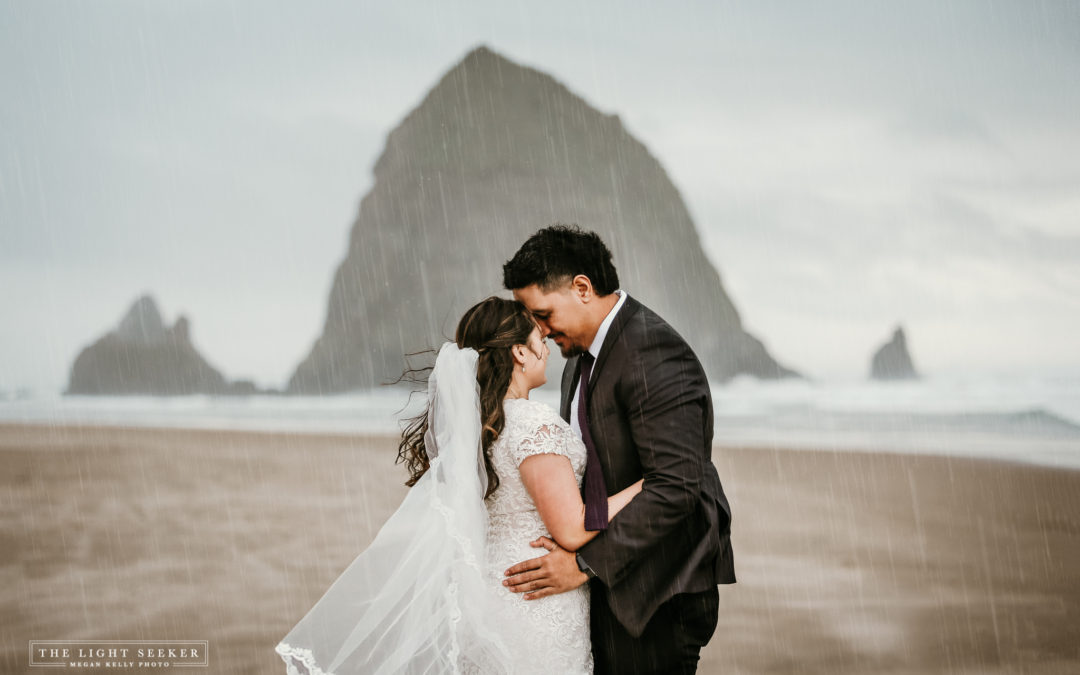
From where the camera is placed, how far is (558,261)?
124 inches

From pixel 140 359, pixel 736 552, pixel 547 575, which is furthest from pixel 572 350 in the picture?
pixel 140 359

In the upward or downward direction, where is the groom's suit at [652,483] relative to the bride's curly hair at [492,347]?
downward

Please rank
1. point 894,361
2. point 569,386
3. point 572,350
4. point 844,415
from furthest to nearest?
1. point 894,361
2. point 844,415
3. point 569,386
4. point 572,350

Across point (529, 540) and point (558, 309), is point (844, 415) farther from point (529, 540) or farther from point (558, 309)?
point (529, 540)

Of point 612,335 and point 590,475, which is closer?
point 590,475

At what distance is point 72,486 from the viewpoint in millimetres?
14047

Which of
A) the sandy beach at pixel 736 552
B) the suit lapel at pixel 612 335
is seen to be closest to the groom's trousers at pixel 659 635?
the suit lapel at pixel 612 335

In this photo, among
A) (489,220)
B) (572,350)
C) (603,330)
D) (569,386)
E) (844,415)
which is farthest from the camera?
(489,220)

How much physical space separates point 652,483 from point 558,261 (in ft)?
2.98

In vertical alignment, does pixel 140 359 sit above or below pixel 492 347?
above

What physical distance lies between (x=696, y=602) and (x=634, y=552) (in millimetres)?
391

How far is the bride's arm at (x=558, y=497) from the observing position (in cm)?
268

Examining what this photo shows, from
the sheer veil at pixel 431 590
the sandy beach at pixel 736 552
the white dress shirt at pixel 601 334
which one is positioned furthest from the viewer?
the sandy beach at pixel 736 552

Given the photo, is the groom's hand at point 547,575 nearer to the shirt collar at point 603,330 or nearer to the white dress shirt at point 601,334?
the white dress shirt at point 601,334
